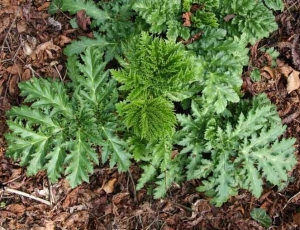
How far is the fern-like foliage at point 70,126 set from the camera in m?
3.46

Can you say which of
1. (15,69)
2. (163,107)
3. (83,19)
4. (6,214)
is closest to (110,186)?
(6,214)

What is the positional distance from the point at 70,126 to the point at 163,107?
32.2 inches

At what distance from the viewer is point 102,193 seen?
4.08 metres

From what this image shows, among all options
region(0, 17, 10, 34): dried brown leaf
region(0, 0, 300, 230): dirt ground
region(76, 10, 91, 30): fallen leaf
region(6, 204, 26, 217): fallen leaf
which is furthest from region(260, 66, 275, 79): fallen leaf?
region(6, 204, 26, 217): fallen leaf

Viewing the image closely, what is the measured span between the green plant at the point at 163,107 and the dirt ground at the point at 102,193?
0.85ft

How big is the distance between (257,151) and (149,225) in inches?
49.4

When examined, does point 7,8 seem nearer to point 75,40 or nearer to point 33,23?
point 33,23

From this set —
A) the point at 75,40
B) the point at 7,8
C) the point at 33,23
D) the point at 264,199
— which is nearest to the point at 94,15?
the point at 75,40

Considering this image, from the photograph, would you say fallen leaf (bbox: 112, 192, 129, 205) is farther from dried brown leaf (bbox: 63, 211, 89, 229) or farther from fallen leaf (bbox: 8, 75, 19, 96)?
fallen leaf (bbox: 8, 75, 19, 96)

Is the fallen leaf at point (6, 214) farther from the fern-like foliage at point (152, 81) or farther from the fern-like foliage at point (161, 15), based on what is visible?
the fern-like foliage at point (161, 15)

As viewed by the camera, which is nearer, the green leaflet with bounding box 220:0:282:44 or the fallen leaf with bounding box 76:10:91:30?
the green leaflet with bounding box 220:0:282:44

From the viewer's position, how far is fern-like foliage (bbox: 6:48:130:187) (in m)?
3.46

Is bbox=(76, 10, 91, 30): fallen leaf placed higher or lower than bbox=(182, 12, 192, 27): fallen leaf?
lower

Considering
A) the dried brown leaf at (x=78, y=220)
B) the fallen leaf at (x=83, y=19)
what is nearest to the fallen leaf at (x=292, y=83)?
the fallen leaf at (x=83, y=19)
